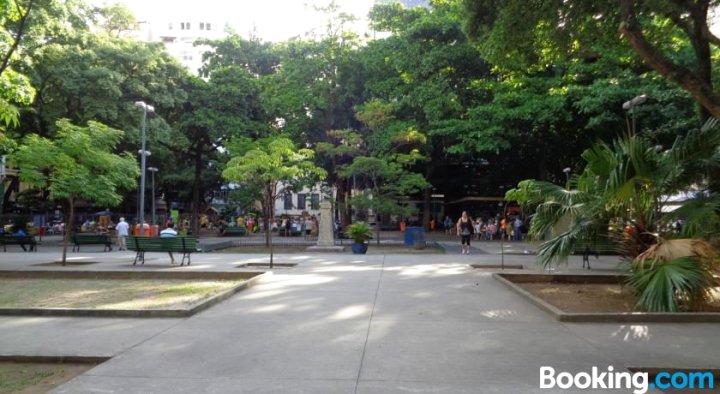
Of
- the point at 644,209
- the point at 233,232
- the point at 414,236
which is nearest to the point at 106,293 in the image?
the point at 644,209

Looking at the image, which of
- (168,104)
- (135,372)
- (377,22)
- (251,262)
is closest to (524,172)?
(377,22)

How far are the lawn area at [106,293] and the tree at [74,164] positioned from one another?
11.4 ft

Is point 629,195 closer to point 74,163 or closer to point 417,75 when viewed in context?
point 74,163

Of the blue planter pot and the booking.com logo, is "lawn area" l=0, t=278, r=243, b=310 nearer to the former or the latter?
the booking.com logo

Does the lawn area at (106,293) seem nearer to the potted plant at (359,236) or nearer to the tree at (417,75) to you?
the potted plant at (359,236)

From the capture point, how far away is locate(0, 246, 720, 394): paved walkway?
5.06 metres

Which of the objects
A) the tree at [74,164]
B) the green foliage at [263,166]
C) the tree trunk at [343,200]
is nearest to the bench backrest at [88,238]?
the tree at [74,164]

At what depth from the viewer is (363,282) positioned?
11.7 metres

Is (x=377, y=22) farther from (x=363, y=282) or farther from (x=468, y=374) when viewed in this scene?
(x=468, y=374)

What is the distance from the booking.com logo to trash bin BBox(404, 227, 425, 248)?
1956 cm

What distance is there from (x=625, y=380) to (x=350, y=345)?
2989 millimetres

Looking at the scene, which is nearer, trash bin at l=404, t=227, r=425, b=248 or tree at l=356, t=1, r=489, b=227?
trash bin at l=404, t=227, r=425, b=248

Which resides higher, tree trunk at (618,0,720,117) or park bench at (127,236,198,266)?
tree trunk at (618,0,720,117)

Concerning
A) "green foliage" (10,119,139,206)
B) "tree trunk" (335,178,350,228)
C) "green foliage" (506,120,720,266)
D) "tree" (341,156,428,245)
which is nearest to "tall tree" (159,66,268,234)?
"tree trunk" (335,178,350,228)
